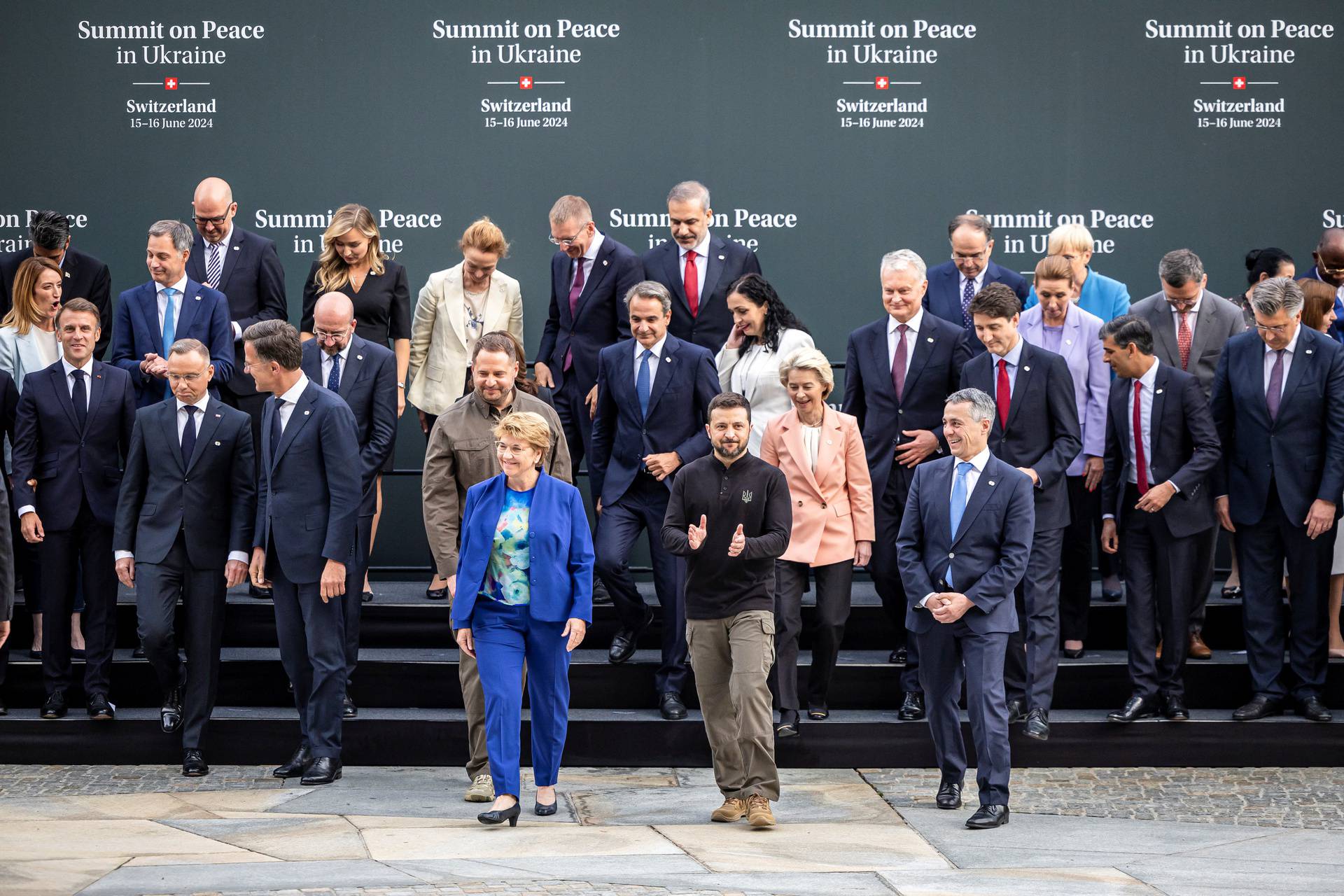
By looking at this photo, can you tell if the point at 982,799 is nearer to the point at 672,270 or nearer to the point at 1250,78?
the point at 672,270

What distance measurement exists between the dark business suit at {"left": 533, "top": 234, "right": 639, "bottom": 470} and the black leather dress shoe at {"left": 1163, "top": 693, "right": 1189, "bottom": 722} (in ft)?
10.3

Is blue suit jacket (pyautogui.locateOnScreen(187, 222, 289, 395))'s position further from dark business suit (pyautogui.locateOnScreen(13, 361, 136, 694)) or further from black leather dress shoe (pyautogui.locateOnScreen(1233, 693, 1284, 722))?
black leather dress shoe (pyautogui.locateOnScreen(1233, 693, 1284, 722))

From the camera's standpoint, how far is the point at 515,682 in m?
6.55

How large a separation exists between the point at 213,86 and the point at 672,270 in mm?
3625

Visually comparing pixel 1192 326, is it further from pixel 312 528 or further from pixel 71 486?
pixel 71 486

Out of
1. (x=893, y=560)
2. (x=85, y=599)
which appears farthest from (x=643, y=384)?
(x=85, y=599)

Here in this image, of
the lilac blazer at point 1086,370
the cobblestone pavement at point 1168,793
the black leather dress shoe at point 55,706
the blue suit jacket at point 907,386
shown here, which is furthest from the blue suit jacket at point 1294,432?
the black leather dress shoe at point 55,706

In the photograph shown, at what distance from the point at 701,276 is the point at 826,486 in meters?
1.52

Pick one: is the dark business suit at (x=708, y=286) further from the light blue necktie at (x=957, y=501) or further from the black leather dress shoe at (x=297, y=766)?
the black leather dress shoe at (x=297, y=766)

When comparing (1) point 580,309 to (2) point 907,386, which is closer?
(2) point 907,386

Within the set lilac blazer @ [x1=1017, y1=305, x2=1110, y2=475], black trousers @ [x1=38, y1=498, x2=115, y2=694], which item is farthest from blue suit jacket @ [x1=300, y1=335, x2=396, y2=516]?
lilac blazer @ [x1=1017, y1=305, x2=1110, y2=475]

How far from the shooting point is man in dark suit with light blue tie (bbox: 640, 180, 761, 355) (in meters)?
8.49

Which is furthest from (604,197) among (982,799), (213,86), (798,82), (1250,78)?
(982,799)

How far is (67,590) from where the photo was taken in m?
7.86
